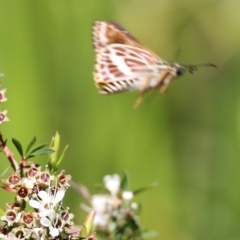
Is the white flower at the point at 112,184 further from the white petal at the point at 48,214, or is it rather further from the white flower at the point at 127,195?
the white petal at the point at 48,214

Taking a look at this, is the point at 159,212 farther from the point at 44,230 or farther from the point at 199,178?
the point at 44,230

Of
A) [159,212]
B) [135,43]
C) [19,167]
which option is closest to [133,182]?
[159,212]

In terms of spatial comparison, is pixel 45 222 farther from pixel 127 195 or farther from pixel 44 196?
pixel 127 195

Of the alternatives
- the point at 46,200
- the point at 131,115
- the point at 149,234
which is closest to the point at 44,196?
the point at 46,200

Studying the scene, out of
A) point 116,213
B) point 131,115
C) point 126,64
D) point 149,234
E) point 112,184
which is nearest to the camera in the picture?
point 149,234

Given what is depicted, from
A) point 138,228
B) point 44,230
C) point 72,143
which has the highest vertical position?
point 44,230

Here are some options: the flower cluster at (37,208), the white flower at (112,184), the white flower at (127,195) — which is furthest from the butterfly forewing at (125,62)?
the flower cluster at (37,208)
